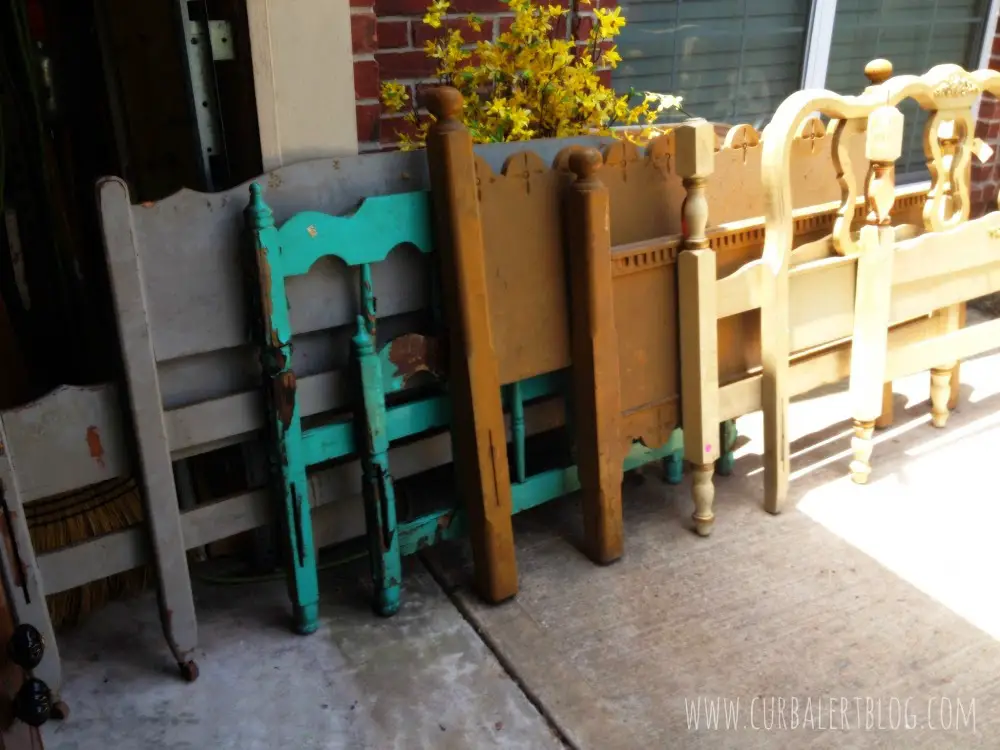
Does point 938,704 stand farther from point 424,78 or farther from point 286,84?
point 424,78

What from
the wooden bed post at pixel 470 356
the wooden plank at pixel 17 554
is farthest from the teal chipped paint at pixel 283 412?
the wooden plank at pixel 17 554

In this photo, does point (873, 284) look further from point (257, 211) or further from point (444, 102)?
point (257, 211)

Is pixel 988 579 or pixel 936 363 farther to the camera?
pixel 936 363

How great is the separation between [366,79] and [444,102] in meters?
0.52

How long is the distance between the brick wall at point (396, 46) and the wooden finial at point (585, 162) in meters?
0.59

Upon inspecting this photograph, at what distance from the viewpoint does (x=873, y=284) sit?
229cm

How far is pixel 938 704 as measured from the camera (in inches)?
65.7

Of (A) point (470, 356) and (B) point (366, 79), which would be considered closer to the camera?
(A) point (470, 356)

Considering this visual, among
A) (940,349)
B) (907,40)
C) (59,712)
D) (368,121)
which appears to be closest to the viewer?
(59,712)

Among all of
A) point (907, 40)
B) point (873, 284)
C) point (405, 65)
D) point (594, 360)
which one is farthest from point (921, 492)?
point (907, 40)

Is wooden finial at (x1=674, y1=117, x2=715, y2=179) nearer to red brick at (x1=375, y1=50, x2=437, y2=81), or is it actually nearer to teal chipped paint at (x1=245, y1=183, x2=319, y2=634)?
red brick at (x1=375, y1=50, x2=437, y2=81)

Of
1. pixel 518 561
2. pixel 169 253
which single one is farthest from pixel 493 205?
pixel 518 561

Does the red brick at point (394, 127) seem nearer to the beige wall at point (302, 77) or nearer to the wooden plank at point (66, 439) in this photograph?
the beige wall at point (302, 77)

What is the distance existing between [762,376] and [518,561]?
0.80 meters
